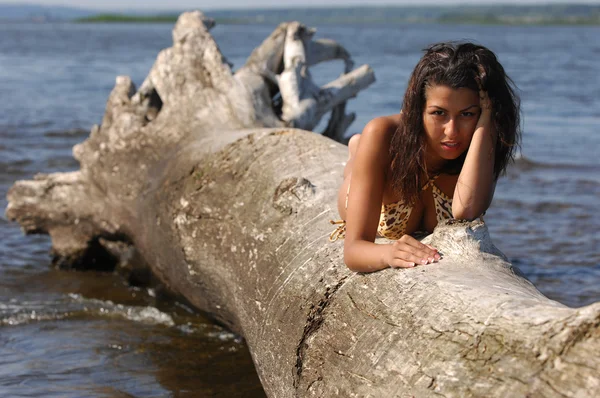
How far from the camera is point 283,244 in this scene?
4.17 metres

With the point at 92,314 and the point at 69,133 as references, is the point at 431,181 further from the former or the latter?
the point at 69,133

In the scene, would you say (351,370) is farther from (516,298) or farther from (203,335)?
(203,335)

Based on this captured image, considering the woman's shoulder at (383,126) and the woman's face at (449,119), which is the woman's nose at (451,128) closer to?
the woman's face at (449,119)

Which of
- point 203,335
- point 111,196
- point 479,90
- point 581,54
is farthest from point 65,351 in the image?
point 581,54

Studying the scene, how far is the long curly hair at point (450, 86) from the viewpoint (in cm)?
333

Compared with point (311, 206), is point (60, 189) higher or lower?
lower

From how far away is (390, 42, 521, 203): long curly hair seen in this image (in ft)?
10.9

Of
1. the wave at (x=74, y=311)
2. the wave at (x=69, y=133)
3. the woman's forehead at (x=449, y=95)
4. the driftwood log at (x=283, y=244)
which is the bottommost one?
the wave at (x=69, y=133)

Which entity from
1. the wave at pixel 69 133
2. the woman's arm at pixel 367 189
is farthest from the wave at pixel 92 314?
the wave at pixel 69 133

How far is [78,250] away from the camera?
6.94 meters

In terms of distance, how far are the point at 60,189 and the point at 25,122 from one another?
7772mm

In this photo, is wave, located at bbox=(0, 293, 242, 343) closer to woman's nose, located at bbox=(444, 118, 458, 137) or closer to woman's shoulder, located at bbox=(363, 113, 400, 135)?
woman's shoulder, located at bbox=(363, 113, 400, 135)

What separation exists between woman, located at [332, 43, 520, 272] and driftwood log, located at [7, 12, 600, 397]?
0.14 metres

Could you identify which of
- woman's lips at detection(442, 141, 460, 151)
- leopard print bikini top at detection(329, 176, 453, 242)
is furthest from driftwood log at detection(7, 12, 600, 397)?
woman's lips at detection(442, 141, 460, 151)
